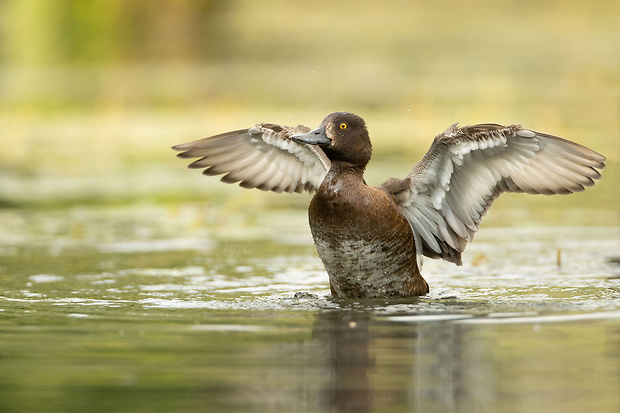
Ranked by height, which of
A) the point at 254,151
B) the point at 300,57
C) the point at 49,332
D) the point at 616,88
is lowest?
the point at 49,332

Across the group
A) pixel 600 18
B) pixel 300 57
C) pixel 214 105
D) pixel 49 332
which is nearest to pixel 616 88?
pixel 214 105

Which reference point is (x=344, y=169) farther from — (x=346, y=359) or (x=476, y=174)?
(x=346, y=359)

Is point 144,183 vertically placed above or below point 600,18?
below

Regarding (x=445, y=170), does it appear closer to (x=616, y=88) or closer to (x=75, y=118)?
(x=75, y=118)

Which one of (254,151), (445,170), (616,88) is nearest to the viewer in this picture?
(445,170)

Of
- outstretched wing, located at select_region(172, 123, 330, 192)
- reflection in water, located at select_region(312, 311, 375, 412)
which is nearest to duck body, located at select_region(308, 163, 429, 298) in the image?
reflection in water, located at select_region(312, 311, 375, 412)

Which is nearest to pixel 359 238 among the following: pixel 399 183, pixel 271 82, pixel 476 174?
pixel 399 183

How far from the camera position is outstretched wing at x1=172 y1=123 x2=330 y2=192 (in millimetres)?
8305

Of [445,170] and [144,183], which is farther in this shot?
[144,183]

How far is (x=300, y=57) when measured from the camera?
2850 cm

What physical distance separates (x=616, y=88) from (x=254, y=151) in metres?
14.3

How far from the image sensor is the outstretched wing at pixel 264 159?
8.30 m

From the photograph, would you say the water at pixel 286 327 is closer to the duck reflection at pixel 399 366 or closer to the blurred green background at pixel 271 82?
the duck reflection at pixel 399 366

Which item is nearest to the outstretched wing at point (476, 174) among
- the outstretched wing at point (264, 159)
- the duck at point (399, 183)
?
the duck at point (399, 183)
